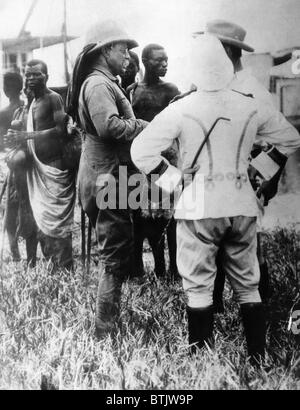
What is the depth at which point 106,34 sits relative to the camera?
331cm

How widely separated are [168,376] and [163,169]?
1.11 m

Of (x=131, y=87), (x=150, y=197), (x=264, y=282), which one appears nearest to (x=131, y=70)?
(x=131, y=87)

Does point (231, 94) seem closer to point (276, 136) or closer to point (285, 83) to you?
point (276, 136)

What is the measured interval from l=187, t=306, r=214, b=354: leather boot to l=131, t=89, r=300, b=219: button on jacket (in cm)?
50

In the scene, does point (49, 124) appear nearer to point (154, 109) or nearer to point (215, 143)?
point (154, 109)

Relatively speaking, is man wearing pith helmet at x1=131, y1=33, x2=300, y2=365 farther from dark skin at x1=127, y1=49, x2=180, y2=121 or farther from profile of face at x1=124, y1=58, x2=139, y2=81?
profile of face at x1=124, y1=58, x2=139, y2=81

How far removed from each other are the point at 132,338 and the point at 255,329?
2.31 ft

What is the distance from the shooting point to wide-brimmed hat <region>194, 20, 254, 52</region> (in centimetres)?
340

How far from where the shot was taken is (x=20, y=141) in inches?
150

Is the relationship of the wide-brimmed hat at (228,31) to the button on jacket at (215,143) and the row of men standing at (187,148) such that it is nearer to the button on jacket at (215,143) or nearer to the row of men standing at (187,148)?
the row of men standing at (187,148)

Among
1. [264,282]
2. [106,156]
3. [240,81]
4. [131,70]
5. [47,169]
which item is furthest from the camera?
[47,169]

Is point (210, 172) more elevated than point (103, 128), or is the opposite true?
point (103, 128)

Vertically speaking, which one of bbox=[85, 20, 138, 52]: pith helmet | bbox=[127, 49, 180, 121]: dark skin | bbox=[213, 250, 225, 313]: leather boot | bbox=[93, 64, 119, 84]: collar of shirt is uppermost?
bbox=[85, 20, 138, 52]: pith helmet

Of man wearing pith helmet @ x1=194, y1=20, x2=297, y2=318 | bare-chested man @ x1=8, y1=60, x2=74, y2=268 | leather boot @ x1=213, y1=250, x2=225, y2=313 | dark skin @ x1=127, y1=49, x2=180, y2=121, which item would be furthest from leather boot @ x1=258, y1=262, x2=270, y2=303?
bare-chested man @ x1=8, y1=60, x2=74, y2=268
